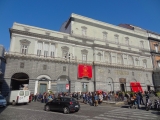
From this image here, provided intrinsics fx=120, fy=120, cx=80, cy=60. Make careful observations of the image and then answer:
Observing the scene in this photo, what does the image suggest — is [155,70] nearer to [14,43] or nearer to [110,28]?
[110,28]

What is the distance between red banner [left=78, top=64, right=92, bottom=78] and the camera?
2816cm

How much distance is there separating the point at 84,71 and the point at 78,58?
3620 mm

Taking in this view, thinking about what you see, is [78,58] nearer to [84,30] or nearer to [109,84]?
[84,30]

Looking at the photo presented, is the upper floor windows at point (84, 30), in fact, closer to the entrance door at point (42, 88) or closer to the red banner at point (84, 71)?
the red banner at point (84, 71)

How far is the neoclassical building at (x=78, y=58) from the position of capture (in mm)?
24266

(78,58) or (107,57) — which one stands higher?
(107,57)

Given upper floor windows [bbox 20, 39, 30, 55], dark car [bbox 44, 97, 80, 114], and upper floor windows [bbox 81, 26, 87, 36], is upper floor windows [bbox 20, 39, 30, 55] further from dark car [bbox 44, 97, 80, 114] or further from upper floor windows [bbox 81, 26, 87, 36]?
dark car [bbox 44, 97, 80, 114]

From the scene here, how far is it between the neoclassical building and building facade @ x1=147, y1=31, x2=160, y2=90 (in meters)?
1.71

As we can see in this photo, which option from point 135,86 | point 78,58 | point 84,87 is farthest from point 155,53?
point 84,87

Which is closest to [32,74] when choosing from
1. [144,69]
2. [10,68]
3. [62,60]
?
[10,68]

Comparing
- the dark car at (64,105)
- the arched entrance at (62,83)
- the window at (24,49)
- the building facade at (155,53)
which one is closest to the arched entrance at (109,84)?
the arched entrance at (62,83)

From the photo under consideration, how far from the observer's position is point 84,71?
28625mm

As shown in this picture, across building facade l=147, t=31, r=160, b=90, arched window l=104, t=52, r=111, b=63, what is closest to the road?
arched window l=104, t=52, r=111, b=63

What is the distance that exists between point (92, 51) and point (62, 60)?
8980mm
